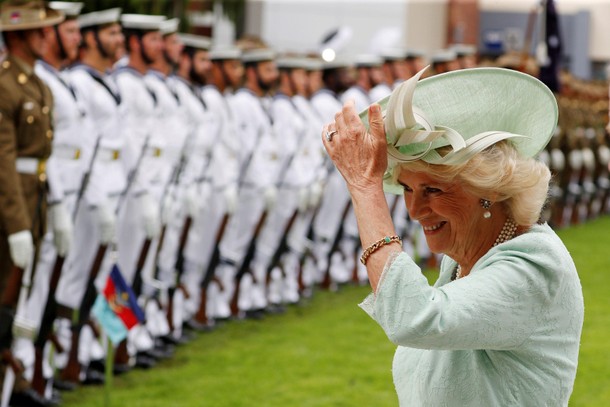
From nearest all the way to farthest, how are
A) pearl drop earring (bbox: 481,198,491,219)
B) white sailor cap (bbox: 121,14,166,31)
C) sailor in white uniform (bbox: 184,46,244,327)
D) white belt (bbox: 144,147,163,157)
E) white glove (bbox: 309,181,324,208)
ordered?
pearl drop earring (bbox: 481,198,491,219), white belt (bbox: 144,147,163,157), white sailor cap (bbox: 121,14,166,31), sailor in white uniform (bbox: 184,46,244,327), white glove (bbox: 309,181,324,208)

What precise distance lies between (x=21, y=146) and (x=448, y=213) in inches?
145

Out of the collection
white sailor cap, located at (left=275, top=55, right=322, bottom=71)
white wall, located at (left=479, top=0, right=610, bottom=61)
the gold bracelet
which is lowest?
white wall, located at (left=479, top=0, right=610, bottom=61)

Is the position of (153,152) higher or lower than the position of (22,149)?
lower

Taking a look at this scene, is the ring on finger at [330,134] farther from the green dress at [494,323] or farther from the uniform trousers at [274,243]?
the uniform trousers at [274,243]

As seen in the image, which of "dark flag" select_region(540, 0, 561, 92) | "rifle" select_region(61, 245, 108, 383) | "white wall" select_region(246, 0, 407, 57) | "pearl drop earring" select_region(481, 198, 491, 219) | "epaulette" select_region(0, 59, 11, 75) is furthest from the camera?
"white wall" select_region(246, 0, 407, 57)

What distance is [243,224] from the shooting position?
9.02 metres

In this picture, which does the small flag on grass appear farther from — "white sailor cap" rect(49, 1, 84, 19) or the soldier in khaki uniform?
"white sailor cap" rect(49, 1, 84, 19)

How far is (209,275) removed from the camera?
8430 millimetres

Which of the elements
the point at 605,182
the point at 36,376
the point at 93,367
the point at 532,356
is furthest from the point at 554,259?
the point at 605,182

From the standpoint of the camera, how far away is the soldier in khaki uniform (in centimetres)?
544

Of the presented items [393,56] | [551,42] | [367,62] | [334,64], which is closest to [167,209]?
[334,64]

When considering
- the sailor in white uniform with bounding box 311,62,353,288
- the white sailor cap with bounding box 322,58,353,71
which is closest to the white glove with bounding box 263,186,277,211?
the sailor in white uniform with bounding box 311,62,353,288

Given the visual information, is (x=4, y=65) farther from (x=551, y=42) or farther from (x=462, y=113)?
(x=551, y=42)

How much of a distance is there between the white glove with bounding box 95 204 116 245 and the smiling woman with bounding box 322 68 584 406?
168 inches
